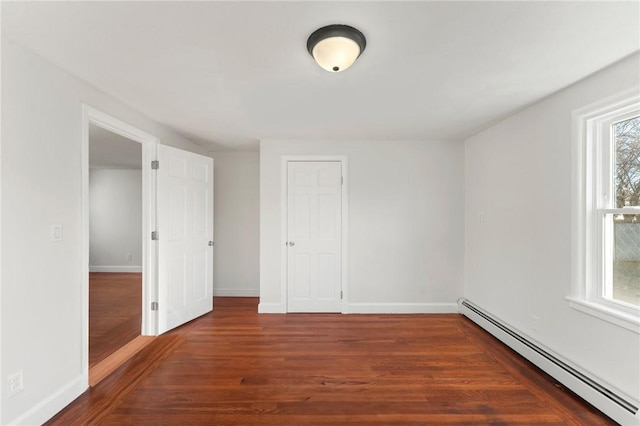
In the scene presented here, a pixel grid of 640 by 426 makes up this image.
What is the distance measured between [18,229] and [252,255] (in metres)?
2.90

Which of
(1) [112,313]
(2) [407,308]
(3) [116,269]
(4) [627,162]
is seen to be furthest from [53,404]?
(3) [116,269]

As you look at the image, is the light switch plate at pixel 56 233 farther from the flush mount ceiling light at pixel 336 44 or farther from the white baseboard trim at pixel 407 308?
the white baseboard trim at pixel 407 308

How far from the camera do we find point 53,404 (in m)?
1.74

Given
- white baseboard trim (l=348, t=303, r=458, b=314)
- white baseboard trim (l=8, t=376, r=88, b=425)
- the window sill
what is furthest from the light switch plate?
the window sill

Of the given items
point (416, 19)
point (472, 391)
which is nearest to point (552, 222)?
point (472, 391)

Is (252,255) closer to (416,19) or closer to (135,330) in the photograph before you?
(135,330)

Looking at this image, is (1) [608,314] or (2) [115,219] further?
(2) [115,219]

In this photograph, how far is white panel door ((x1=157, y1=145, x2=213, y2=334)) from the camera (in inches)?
115

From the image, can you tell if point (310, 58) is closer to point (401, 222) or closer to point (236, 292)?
point (401, 222)

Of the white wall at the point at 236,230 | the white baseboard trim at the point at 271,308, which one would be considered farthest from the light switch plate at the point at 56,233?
the white wall at the point at 236,230

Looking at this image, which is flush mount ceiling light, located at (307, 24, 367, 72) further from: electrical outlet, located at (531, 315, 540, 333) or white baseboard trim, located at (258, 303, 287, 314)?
white baseboard trim, located at (258, 303, 287, 314)

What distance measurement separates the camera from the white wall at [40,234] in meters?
1.51

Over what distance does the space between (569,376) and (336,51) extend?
2733 millimetres

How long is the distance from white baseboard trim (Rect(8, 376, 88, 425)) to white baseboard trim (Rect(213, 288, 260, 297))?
90.8 inches
